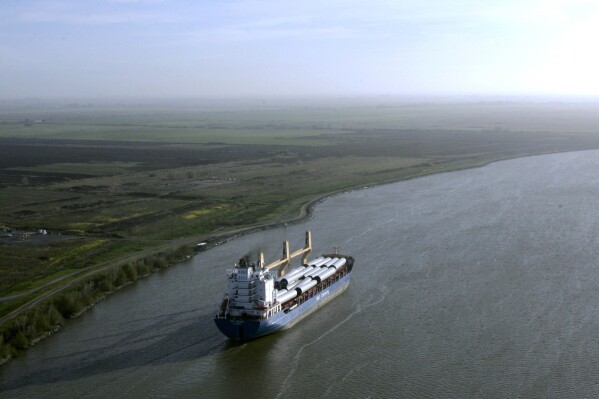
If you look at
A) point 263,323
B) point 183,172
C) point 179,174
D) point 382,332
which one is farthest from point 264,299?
point 183,172

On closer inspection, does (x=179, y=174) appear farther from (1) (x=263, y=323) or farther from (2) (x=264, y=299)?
(1) (x=263, y=323)

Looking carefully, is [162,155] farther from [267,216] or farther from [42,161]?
[267,216]

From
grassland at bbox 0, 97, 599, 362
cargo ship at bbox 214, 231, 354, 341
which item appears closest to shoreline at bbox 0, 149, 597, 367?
grassland at bbox 0, 97, 599, 362

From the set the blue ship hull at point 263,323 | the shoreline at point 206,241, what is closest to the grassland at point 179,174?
the shoreline at point 206,241

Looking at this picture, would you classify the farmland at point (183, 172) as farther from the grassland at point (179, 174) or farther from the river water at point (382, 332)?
the river water at point (382, 332)

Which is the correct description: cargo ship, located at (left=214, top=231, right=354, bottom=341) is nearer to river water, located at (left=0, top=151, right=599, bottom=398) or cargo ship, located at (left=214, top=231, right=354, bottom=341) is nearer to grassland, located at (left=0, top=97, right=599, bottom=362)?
river water, located at (left=0, top=151, right=599, bottom=398)

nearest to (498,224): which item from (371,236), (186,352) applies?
(371,236)
